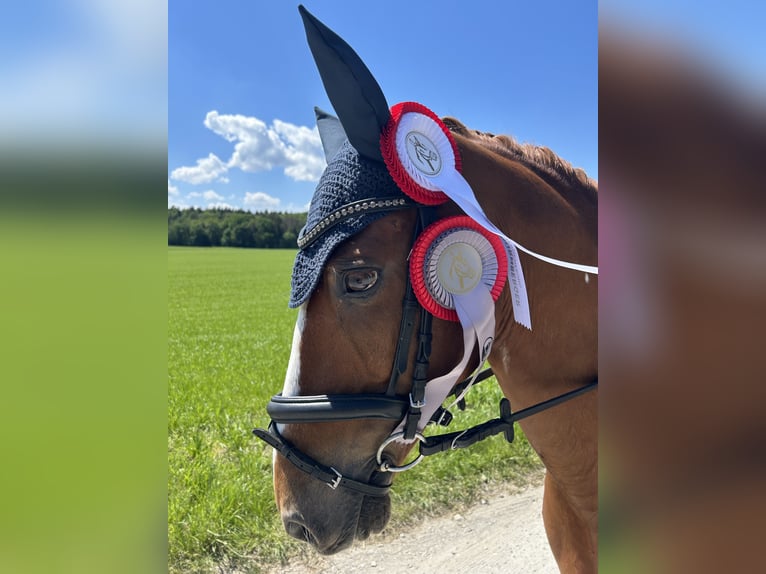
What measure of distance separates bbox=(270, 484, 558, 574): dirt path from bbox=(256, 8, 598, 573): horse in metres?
1.94

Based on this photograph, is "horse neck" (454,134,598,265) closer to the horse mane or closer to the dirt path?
the horse mane

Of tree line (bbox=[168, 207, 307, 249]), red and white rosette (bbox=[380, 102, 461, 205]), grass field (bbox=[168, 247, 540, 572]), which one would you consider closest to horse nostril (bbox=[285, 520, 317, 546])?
red and white rosette (bbox=[380, 102, 461, 205])

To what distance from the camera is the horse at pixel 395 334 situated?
1491mm

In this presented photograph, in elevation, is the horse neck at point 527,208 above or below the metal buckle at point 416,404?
above

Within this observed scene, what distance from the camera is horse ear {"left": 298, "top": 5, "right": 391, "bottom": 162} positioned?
147 cm

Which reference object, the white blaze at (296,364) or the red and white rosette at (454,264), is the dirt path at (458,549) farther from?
the red and white rosette at (454,264)

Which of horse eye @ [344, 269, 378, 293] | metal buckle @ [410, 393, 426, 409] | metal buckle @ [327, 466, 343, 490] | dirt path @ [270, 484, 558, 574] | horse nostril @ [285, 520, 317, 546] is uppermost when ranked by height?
horse eye @ [344, 269, 378, 293]

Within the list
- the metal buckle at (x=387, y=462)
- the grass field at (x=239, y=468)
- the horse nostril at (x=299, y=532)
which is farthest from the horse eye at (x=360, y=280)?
the grass field at (x=239, y=468)

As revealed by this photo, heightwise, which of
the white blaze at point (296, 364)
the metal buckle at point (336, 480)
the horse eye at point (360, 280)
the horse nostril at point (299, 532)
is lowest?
the horse nostril at point (299, 532)
